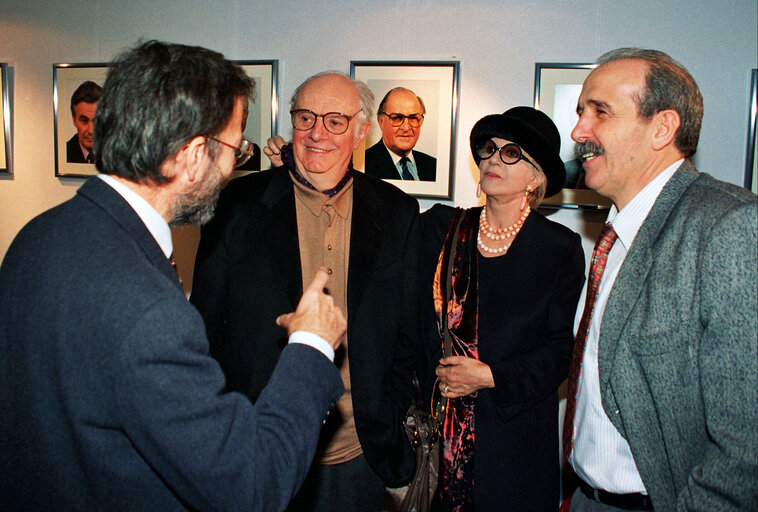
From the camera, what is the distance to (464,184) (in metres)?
3.19

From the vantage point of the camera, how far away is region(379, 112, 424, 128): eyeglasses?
315 cm

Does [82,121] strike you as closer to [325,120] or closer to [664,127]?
[325,120]

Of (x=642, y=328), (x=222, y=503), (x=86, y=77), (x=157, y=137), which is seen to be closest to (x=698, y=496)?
(x=642, y=328)

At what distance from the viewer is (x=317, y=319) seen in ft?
4.15

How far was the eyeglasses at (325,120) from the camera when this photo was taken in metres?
2.12

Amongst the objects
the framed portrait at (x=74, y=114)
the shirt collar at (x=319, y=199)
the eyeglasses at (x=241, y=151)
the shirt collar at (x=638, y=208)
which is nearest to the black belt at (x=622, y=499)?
the shirt collar at (x=638, y=208)

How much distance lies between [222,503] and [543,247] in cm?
159

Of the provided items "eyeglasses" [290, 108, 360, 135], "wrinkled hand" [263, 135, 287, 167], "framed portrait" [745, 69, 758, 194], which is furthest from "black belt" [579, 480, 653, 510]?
"framed portrait" [745, 69, 758, 194]

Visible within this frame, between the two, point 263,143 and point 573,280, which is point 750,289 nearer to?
point 573,280

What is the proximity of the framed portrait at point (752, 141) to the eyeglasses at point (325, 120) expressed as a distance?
7.42 feet

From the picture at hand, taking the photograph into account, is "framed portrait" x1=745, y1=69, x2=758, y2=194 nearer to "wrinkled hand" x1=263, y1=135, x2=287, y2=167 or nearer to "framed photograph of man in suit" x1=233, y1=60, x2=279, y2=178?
"wrinkled hand" x1=263, y1=135, x2=287, y2=167

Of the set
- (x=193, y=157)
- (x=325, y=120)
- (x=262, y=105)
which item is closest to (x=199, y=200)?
(x=193, y=157)

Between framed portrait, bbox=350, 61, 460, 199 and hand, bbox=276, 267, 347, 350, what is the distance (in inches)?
78.4

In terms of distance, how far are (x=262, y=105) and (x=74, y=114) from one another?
138 cm
